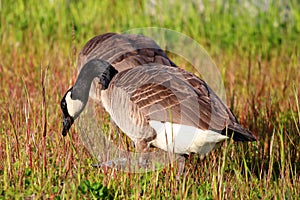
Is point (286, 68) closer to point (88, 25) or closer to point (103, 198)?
point (88, 25)

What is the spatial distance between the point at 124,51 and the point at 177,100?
6.62 feet

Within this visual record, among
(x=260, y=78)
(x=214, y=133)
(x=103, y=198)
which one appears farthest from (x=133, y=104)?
(x=260, y=78)

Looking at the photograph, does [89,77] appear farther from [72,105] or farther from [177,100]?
[177,100]

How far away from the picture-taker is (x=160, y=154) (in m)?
5.45

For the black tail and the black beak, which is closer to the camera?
the black tail

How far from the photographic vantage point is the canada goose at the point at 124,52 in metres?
6.49

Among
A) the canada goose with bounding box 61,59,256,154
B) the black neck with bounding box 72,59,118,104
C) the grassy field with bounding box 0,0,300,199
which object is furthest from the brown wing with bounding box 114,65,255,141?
the black neck with bounding box 72,59,118,104

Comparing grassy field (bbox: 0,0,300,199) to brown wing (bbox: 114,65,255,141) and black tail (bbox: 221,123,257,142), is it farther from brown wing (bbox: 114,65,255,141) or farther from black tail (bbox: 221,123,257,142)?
brown wing (bbox: 114,65,255,141)

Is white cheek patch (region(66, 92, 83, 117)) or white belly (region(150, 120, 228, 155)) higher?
white cheek patch (region(66, 92, 83, 117))

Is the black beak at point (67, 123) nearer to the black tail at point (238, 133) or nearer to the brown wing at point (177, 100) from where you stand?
the brown wing at point (177, 100)

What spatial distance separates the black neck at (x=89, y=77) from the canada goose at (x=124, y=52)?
288mm

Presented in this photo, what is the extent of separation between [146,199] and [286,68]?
4.61m

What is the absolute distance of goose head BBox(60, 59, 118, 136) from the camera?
5602mm

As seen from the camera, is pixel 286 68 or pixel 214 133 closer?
pixel 214 133
